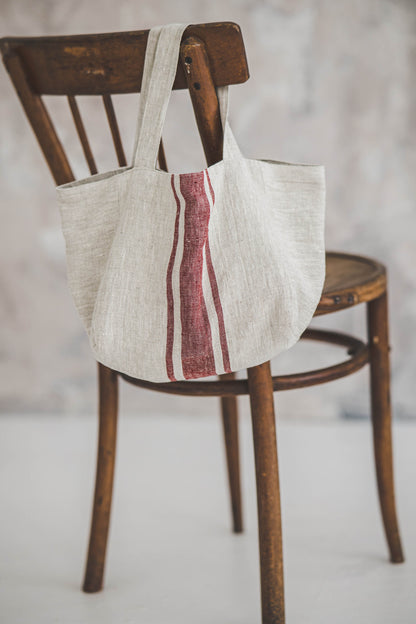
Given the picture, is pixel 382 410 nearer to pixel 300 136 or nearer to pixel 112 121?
pixel 112 121

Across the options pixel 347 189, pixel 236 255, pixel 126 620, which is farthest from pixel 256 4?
pixel 126 620

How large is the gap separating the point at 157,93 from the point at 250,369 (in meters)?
0.34

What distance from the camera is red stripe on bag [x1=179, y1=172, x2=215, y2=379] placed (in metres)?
0.81

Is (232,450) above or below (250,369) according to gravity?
below

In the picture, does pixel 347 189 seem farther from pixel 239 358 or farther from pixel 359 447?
pixel 239 358

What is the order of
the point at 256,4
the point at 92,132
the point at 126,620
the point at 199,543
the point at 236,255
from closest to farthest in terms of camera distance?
the point at 236,255 < the point at 126,620 < the point at 199,543 < the point at 256,4 < the point at 92,132

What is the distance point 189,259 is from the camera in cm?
81

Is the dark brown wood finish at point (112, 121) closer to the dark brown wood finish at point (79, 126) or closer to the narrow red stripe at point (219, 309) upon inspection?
the dark brown wood finish at point (79, 126)

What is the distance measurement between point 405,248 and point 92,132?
845 millimetres

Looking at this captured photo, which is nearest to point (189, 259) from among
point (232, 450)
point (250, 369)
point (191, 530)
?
point (250, 369)

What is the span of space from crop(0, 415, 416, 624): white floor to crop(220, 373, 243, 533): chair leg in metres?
0.07

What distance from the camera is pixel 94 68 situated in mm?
848

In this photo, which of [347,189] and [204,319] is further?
[347,189]

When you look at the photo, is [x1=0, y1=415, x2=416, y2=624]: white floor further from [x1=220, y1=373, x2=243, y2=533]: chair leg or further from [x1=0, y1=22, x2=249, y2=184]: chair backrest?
[x1=0, y1=22, x2=249, y2=184]: chair backrest
